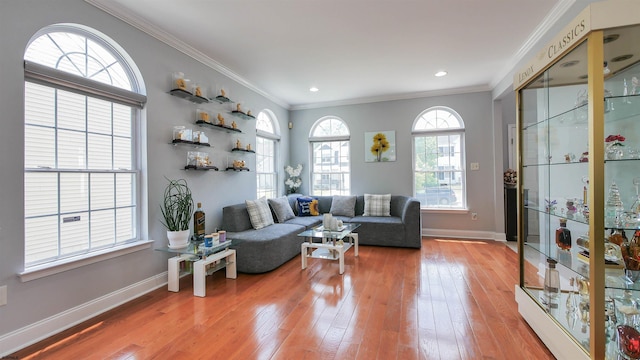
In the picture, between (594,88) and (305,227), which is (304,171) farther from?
(594,88)

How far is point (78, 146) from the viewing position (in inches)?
85.4

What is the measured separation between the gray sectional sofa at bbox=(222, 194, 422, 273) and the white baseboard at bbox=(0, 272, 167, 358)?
0.95 m

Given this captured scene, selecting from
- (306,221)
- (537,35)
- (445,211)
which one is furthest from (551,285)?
(306,221)

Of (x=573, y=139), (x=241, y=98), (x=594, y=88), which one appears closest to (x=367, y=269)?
A: (x=573, y=139)

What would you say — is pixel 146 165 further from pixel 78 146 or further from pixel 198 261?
pixel 198 261

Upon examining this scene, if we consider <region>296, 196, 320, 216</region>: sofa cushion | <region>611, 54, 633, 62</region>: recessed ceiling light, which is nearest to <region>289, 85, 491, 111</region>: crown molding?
<region>296, 196, 320, 216</region>: sofa cushion

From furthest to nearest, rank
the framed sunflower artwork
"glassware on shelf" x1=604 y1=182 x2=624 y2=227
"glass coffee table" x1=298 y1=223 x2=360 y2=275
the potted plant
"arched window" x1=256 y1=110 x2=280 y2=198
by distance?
the framed sunflower artwork → "arched window" x1=256 y1=110 x2=280 y2=198 → "glass coffee table" x1=298 y1=223 x2=360 y2=275 → the potted plant → "glassware on shelf" x1=604 y1=182 x2=624 y2=227

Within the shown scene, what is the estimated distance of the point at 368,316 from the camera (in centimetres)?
213

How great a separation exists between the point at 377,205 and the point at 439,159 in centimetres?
149

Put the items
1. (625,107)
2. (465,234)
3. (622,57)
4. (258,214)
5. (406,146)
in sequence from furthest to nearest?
1. (406,146)
2. (465,234)
3. (258,214)
4. (625,107)
5. (622,57)

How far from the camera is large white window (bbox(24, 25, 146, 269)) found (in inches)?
74.9

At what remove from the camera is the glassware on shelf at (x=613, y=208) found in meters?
1.43

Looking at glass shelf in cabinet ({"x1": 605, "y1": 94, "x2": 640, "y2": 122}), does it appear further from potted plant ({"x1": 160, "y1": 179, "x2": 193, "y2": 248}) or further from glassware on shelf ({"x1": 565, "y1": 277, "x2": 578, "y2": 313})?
potted plant ({"x1": 160, "y1": 179, "x2": 193, "y2": 248})

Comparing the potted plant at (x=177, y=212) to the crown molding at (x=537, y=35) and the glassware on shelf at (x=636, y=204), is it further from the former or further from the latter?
the crown molding at (x=537, y=35)
